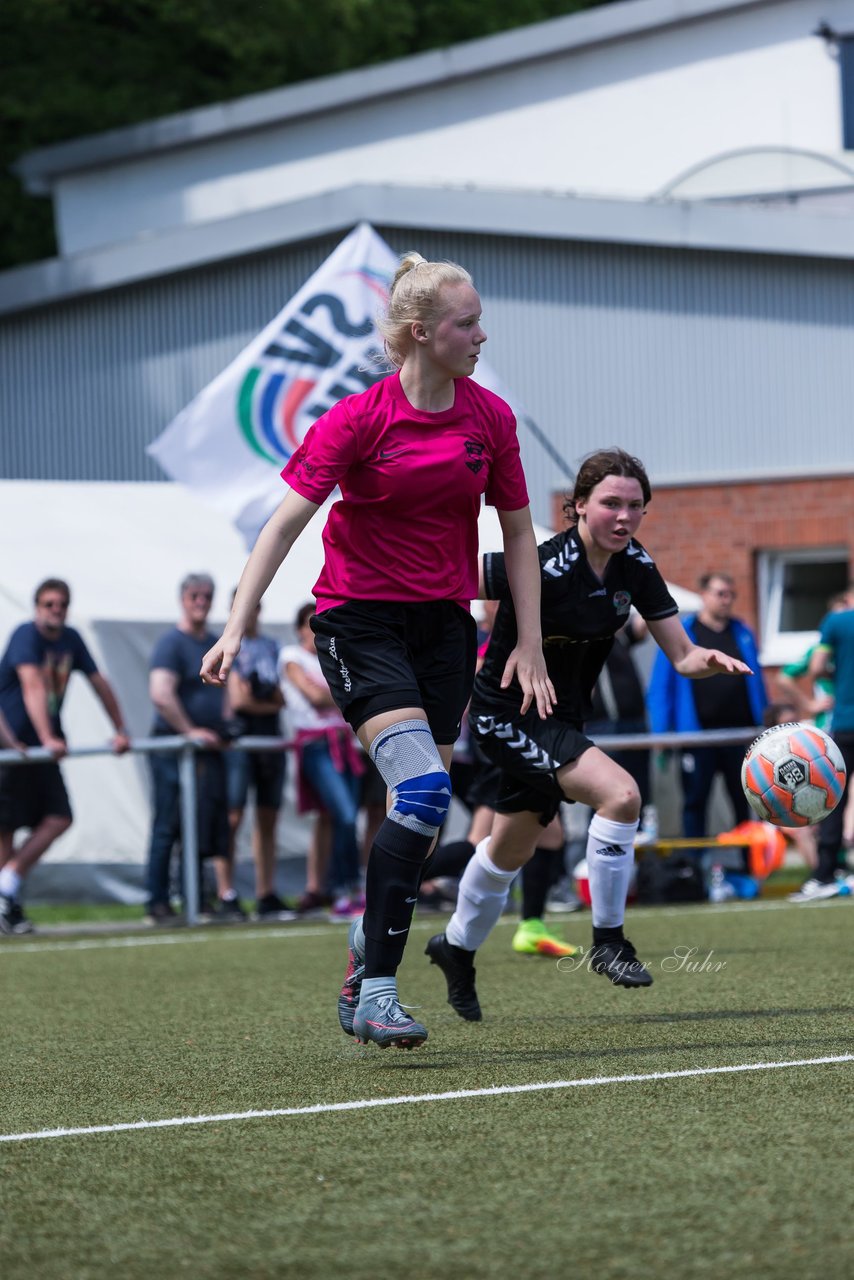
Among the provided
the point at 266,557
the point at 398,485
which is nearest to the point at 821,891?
the point at 398,485

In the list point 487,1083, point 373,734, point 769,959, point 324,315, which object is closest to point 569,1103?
point 487,1083

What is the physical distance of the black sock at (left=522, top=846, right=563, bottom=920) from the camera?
28.8 feet

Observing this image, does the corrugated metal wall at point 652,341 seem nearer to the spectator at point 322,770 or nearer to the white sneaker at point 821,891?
the white sneaker at point 821,891

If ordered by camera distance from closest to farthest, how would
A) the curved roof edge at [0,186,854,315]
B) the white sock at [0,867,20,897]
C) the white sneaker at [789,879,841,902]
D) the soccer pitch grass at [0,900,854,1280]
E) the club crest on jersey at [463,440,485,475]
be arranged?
the soccer pitch grass at [0,900,854,1280] < the club crest on jersey at [463,440,485,475] < the white sock at [0,867,20,897] < the white sneaker at [789,879,841,902] < the curved roof edge at [0,186,854,315]

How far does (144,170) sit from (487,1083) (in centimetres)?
2867

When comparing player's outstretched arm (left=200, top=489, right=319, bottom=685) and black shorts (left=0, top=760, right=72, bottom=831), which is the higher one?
player's outstretched arm (left=200, top=489, right=319, bottom=685)

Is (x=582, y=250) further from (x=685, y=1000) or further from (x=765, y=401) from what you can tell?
(x=685, y=1000)

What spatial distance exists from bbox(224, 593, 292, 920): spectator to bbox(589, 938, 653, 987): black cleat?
6.41m

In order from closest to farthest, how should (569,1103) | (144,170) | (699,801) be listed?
(569,1103), (699,801), (144,170)

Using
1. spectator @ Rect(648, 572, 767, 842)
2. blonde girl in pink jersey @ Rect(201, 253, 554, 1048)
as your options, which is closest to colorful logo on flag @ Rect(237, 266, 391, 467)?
→ spectator @ Rect(648, 572, 767, 842)

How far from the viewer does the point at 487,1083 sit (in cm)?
491

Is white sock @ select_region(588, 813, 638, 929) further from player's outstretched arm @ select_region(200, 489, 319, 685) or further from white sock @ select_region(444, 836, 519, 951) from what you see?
player's outstretched arm @ select_region(200, 489, 319, 685)

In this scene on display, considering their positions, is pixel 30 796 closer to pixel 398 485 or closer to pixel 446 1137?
pixel 398 485

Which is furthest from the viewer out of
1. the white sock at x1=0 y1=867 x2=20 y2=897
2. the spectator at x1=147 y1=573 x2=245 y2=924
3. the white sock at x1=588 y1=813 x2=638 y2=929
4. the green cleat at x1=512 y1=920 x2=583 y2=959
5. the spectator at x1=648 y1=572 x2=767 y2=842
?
the spectator at x1=648 y1=572 x2=767 y2=842
